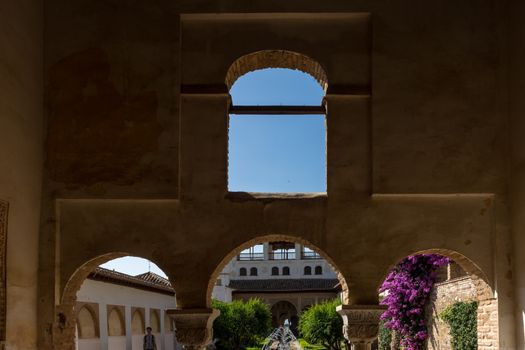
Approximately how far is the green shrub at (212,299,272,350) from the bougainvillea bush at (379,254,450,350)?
34.1 ft

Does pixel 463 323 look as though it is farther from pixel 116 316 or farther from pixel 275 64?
pixel 116 316

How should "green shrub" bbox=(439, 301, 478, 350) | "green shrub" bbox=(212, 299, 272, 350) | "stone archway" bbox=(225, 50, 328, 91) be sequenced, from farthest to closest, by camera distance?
1. "green shrub" bbox=(212, 299, 272, 350)
2. "green shrub" bbox=(439, 301, 478, 350)
3. "stone archway" bbox=(225, 50, 328, 91)

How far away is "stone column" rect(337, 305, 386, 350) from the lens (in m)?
8.30

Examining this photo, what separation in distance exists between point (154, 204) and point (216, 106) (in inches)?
58.6

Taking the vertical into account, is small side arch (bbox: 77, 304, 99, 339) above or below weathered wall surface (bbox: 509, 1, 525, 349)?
below

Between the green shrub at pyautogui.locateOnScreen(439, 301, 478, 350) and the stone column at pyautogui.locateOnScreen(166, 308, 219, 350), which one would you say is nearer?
A: the stone column at pyautogui.locateOnScreen(166, 308, 219, 350)

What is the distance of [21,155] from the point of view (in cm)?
789

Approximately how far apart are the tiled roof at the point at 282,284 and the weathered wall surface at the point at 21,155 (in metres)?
41.9

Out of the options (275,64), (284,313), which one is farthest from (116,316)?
(284,313)

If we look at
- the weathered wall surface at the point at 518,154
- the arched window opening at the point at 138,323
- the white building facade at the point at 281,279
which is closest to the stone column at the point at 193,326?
the weathered wall surface at the point at 518,154

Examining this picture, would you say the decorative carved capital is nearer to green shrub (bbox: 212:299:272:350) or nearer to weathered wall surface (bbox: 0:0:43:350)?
weathered wall surface (bbox: 0:0:43:350)

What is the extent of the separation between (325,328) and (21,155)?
68.8 feet

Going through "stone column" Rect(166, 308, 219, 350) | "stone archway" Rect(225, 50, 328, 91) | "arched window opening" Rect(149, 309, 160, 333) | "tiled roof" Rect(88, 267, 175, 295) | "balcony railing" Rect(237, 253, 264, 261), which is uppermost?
"stone archway" Rect(225, 50, 328, 91)

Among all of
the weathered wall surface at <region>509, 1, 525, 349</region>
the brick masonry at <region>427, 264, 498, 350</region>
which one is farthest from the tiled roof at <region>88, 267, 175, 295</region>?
the weathered wall surface at <region>509, 1, 525, 349</region>
